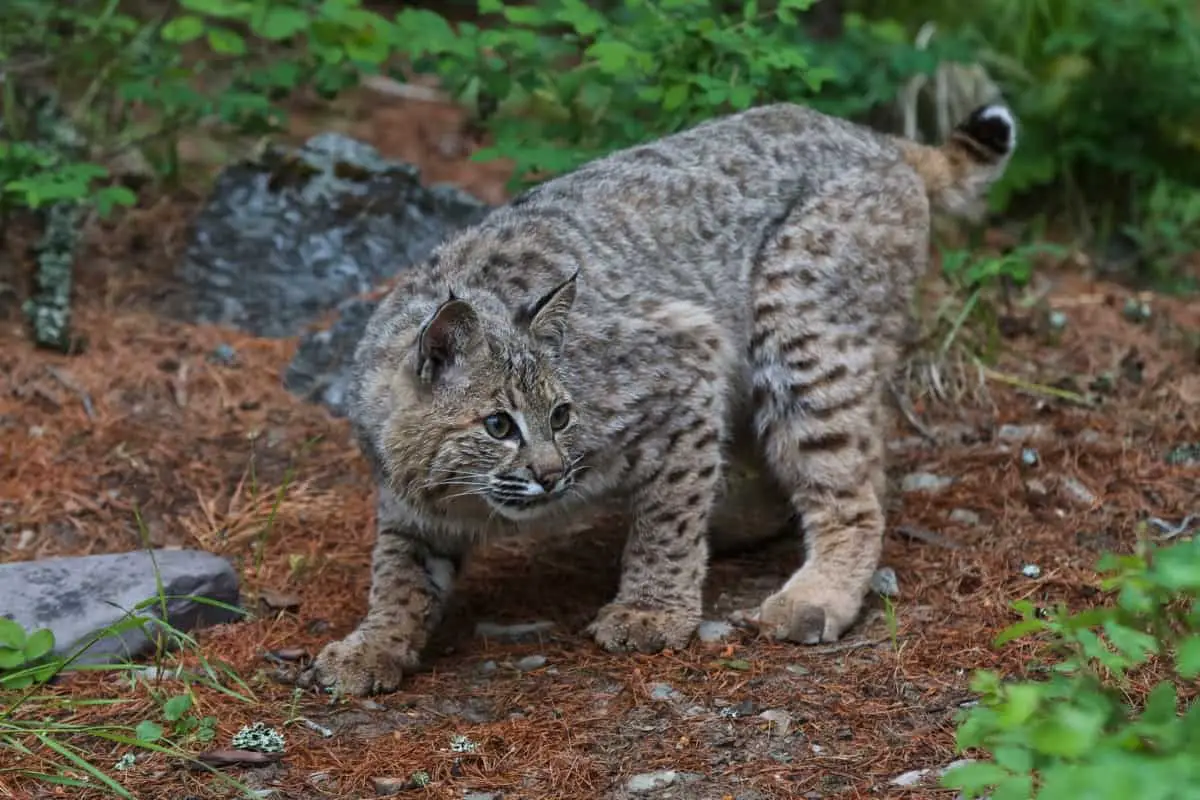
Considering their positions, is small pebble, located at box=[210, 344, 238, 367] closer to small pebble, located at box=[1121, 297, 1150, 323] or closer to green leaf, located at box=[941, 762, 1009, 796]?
small pebble, located at box=[1121, 297, 1150, 323]

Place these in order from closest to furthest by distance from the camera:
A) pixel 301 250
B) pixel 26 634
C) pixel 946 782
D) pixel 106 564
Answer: pixel 946 782
pixel 26 634
pixel 106 564
pixel 301 250

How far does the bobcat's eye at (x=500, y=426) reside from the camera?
4.16 m

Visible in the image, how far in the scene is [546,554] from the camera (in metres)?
5.49

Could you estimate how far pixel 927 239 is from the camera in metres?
5.32

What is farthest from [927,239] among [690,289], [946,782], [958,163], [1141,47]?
[946,782]

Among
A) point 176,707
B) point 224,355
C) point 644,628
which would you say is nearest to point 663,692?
point 644,628

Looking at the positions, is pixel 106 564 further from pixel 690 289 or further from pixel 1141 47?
pixel 1141 47

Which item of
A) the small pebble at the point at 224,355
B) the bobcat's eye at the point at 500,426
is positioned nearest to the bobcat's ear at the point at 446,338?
the bobcat's eye at the point at 500,426

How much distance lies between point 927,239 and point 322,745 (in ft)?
9.29

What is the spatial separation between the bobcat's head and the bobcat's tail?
5.68 feet

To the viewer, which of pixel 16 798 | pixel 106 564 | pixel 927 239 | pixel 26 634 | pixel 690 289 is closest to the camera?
pixel 16 798

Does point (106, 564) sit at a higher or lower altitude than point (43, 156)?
lower

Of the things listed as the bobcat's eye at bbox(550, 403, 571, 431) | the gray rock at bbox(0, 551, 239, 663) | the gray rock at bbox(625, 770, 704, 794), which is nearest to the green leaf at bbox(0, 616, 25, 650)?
the gray rock at bbox(0, 551, 239, 663)

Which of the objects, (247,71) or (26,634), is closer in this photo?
(26,634)
